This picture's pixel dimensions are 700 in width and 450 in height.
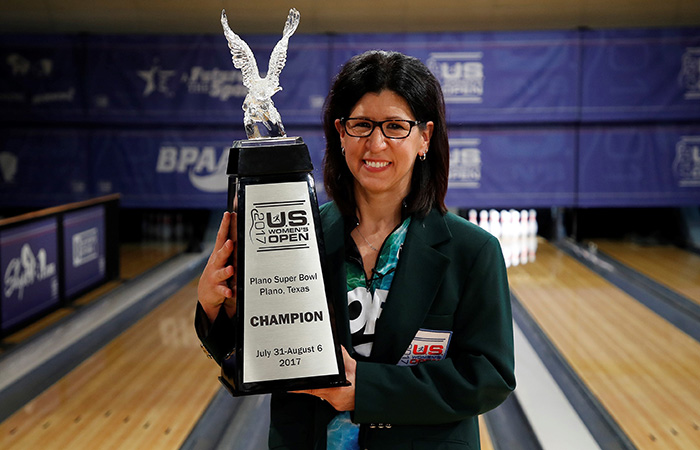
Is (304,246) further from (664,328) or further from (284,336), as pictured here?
(664,328)

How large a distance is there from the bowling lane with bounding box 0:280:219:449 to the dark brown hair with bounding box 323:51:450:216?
7.43 ft

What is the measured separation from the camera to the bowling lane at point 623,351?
11.5 feet

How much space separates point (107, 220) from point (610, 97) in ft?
15.9

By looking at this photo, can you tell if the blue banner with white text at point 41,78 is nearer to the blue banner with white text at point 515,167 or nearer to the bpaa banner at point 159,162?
the bpaa banner at point 159,162

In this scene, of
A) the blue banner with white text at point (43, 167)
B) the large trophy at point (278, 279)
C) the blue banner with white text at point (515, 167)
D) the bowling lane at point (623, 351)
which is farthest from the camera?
the blue banner with white text at point (43, 167)

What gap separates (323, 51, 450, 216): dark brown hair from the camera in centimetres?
125

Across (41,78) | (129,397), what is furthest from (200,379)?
(41,78)

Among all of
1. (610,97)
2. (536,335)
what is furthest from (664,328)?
(610,97)

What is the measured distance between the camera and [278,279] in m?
1.23

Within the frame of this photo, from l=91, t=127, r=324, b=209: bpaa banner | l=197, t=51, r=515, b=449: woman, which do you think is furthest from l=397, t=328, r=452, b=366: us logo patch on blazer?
l=91, t=127, r=324, b=209: bpaa banner

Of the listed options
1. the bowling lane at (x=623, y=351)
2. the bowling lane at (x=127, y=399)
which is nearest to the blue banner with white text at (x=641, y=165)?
the bowling lane at (x=623, y=351)

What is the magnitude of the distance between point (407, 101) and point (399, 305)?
35 centimetres

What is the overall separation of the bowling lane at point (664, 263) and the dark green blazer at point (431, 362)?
4.76m

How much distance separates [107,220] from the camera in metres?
6.17
